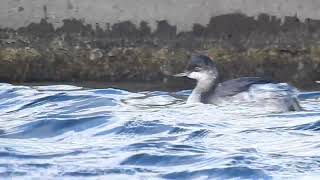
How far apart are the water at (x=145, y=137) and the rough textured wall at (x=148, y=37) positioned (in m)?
0.94

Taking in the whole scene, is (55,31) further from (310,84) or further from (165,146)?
(165,146)

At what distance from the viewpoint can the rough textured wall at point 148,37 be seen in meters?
12.6

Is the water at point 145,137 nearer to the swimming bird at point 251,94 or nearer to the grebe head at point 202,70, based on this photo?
the swimming bird at point 251,94

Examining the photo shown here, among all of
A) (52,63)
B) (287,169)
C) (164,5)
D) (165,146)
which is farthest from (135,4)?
(287,169)

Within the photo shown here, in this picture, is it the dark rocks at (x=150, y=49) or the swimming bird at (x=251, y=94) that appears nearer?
the swimming bird at (x=251, y=94)

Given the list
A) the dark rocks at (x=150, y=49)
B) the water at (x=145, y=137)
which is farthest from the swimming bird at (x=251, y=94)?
the dark rocks at (x=150, y=49)

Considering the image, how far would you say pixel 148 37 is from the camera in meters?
12.6

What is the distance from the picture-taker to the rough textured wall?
41.2 ft

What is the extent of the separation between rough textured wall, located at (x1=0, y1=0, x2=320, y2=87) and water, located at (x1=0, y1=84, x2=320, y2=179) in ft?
3.09

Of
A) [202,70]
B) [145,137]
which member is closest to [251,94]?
[202,70]

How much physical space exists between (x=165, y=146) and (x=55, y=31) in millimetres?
4327

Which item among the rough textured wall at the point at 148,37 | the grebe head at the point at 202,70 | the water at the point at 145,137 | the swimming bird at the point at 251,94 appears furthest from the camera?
the rough textured wall at the point at 148,37

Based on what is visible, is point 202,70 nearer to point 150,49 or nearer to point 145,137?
point 150,49

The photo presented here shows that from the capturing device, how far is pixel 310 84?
1245 centimetres
